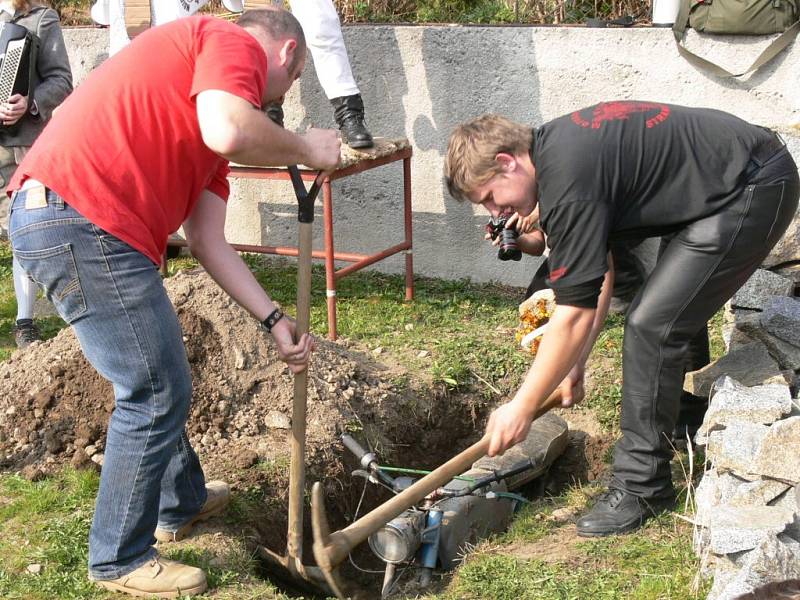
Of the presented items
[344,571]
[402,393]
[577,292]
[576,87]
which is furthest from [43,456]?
[576,87]

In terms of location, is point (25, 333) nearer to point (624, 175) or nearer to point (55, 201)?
point (55, 201)

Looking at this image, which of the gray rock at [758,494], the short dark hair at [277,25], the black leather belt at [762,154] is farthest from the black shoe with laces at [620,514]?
the short dark hair at [277,25]

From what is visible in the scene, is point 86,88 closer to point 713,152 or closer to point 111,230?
point 111,230

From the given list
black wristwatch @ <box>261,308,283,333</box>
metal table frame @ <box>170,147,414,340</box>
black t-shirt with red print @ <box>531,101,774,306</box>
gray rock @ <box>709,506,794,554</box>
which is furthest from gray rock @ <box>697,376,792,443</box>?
metal table frame @ <box>170,147,414,340</box>

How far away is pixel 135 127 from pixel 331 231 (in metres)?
2.80

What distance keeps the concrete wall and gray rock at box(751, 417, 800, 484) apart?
2428 millimetres

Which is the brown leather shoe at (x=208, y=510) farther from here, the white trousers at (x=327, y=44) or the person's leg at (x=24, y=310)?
the white trousers at (x=327, y=44)

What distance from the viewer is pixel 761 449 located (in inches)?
136

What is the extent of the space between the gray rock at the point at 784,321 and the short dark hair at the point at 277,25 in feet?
8.76

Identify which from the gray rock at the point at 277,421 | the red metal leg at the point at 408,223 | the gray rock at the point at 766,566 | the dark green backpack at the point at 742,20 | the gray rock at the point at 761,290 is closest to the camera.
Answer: the gray rock at the point at 766,566

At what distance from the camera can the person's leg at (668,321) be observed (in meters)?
3.51

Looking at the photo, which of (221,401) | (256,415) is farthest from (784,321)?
(221,401)

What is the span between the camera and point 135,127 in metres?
2.92

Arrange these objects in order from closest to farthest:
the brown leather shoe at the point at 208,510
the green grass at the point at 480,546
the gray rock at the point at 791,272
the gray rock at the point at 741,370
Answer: the green grass at the point at 480,546 < the brown leather shoe at the point at 208,510 < the gray rock at the point at 741,370 < the gray rock at the point at 791,272
